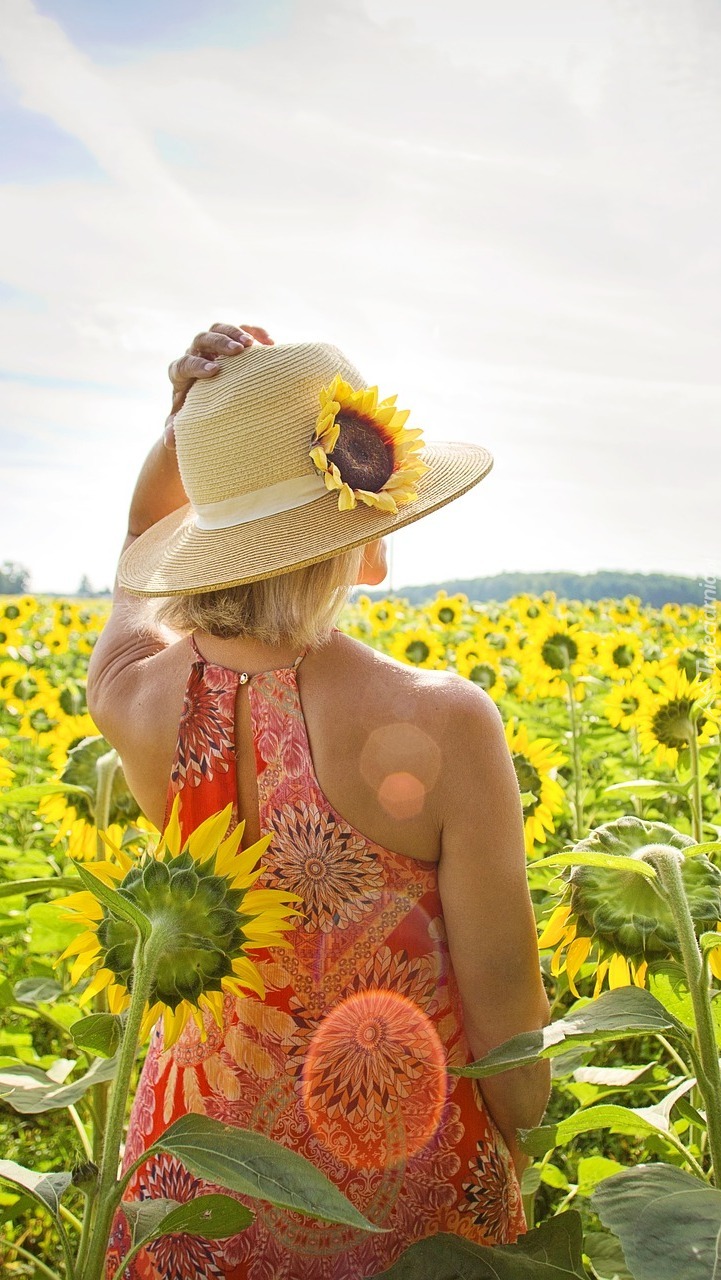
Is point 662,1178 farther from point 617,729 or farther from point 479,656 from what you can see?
point 479,656

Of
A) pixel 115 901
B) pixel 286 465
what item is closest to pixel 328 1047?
pixel 115 901

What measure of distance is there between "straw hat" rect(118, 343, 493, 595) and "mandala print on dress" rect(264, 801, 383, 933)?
0.97ft

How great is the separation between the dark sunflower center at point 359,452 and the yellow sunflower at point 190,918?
0.52 meters

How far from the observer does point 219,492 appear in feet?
4.55

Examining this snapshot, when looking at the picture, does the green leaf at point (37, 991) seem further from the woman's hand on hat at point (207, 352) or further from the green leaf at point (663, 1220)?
the green leaf at point (663, 1220)

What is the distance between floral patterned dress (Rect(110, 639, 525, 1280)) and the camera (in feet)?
4.23

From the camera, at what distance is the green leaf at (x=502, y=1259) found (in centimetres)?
95

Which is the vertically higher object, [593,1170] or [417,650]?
[417,650]

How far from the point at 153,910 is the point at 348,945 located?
43 centimetres

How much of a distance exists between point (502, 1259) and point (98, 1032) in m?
0.44

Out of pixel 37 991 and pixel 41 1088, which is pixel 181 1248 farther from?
pixel 37 991

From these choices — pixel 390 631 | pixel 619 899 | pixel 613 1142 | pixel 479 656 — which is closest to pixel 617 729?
pixel 479 656

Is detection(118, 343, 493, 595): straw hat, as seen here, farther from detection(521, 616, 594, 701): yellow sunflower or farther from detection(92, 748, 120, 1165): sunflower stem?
detection(521, 616, 594, 701): yellow sunflower

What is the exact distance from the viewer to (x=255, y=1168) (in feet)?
2.76
